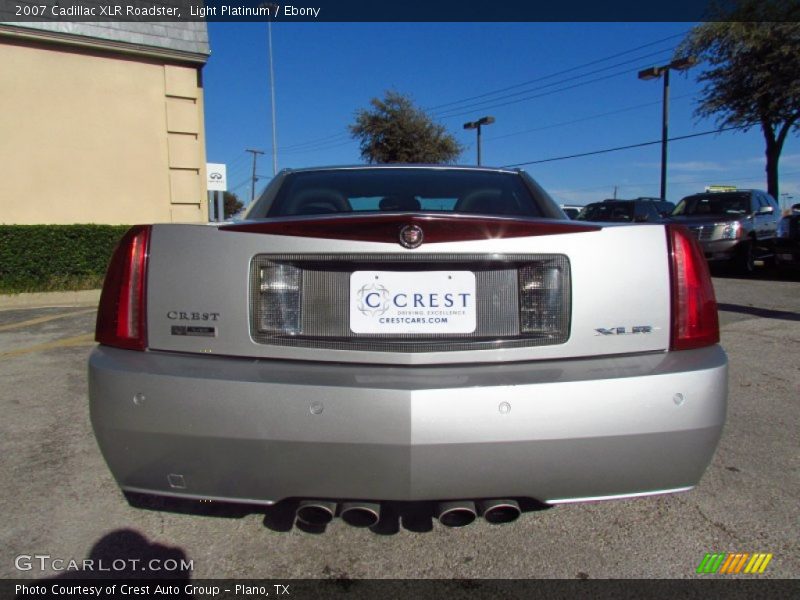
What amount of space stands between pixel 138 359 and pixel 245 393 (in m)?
0.41

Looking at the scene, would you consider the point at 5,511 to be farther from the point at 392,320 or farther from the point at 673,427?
the point at 673,427

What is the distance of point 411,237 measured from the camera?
5.91 feet

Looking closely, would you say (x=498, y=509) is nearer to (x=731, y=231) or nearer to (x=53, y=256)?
(x=53, y=256)

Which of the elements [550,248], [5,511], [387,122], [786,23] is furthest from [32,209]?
[786,23]

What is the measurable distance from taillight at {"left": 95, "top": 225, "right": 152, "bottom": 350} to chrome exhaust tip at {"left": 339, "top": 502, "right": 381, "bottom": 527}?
830 millimetres

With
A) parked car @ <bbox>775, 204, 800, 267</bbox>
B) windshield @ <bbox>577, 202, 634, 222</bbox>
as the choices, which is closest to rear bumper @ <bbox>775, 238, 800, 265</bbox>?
parked car @ <bbox>775, 204, 800, 267</bbox>

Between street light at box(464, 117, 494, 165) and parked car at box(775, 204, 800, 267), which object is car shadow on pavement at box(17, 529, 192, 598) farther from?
street light at box(464, 117, 494, 165)

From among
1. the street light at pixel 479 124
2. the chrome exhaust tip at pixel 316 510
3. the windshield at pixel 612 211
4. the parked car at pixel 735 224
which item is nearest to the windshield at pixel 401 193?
the chrome exhaust tip at pixel 316 510

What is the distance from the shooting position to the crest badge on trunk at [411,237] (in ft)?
5.91

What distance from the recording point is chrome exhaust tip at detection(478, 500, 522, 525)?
1.79 meters

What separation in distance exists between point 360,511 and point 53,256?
9.57m

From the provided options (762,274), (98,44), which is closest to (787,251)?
(762,274)

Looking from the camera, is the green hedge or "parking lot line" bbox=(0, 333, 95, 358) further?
the green hedge

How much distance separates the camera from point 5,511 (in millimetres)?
2451
